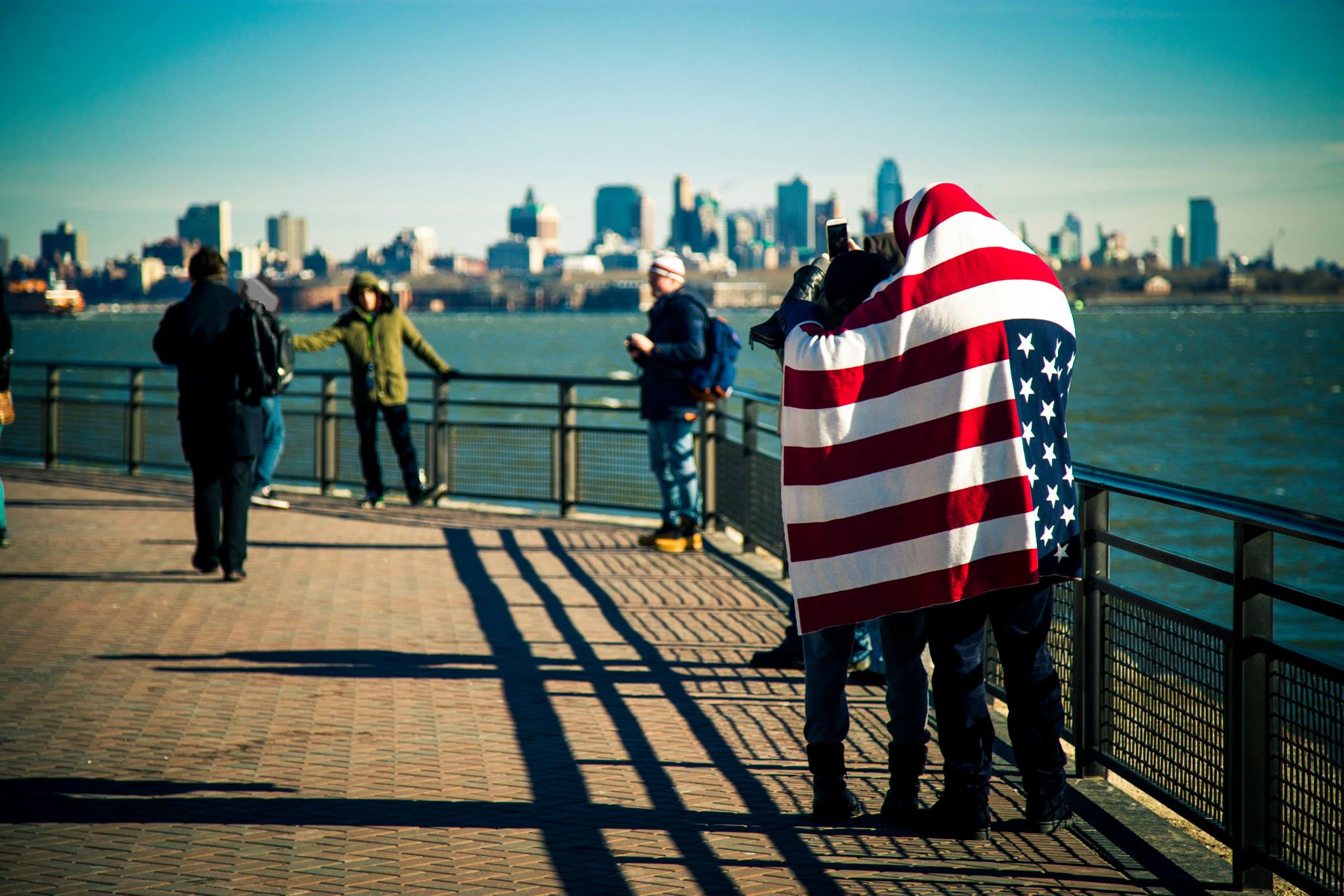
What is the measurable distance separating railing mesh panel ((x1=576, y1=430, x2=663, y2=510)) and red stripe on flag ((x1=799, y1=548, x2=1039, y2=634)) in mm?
7539

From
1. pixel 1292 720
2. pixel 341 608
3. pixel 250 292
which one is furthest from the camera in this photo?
pixel 250 292

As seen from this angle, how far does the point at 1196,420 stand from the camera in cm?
5306

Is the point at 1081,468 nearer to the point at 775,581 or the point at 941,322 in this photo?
the point at 941,322

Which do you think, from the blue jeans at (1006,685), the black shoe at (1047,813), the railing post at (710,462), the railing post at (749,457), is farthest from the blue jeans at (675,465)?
the black shoe at (1047,813)

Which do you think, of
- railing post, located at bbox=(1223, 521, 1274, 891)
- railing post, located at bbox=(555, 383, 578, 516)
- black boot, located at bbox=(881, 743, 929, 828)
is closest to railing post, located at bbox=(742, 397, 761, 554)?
railing post, located at bbox=(555, 383, 578, 516)

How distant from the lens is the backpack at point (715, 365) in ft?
31.4

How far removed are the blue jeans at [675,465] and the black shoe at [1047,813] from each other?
5727 mm

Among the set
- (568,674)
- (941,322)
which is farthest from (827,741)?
(568,674)

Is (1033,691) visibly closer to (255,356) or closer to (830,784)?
(830,784)

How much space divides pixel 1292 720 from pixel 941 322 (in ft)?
4.85

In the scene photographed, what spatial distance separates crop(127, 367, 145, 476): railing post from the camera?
1566cm

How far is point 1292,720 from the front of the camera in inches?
157

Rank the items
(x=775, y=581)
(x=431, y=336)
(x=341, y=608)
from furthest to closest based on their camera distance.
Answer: (x=431, y=336) < (x=775, y=581) < (x=341, y=608)

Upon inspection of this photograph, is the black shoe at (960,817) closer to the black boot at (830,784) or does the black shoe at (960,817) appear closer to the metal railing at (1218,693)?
the black boot at (830,784)
